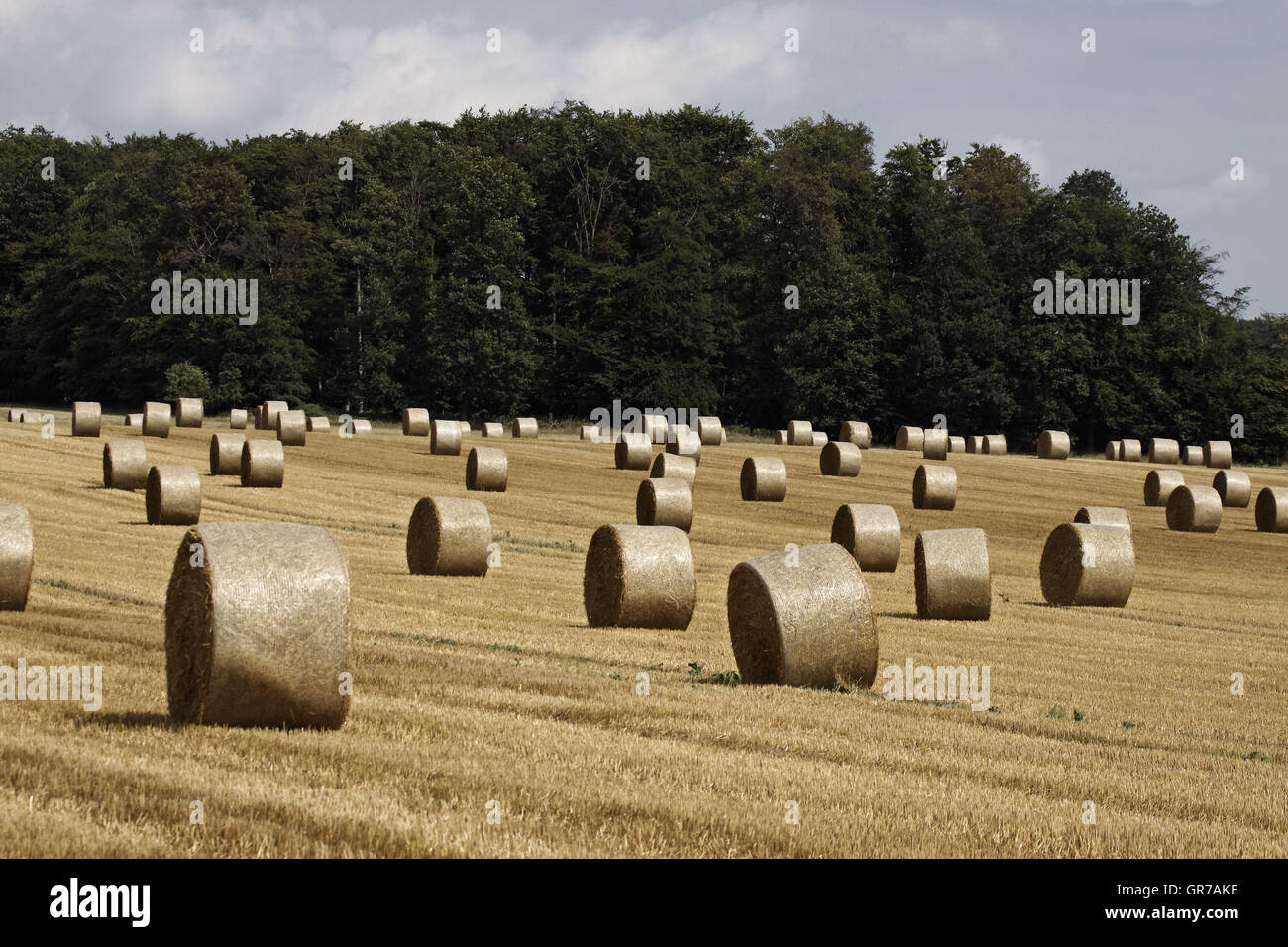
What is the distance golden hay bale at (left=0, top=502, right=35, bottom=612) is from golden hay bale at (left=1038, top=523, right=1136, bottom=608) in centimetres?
1515

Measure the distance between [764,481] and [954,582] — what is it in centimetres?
1983

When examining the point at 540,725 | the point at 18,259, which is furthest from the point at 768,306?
the point at 540,725

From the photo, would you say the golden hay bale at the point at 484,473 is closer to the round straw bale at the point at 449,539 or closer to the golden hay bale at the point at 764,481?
the golden hay bale at the point at 764,481

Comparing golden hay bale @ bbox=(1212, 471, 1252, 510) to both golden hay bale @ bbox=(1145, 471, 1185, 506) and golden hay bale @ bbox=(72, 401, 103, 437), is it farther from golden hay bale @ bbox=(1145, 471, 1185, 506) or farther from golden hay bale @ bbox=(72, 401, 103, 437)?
golden hay bale @ bbox=(72, 401, 103, 437)

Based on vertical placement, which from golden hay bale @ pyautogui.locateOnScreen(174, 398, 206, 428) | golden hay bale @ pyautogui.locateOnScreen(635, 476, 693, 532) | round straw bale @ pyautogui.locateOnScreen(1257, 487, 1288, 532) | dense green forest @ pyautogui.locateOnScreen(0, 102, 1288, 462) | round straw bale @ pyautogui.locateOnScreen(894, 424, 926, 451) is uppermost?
dense green forest @ pyautogui.locateOnScreen(0, 102, 1288, 462)

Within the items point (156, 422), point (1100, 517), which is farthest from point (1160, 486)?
point (156, 422)

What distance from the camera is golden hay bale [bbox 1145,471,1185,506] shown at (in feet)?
141

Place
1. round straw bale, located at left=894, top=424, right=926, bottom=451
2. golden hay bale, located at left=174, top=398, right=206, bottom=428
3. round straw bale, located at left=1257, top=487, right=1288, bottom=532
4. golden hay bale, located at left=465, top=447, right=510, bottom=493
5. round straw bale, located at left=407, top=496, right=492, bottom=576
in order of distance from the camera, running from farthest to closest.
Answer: round straw bale, located at left=894, top=424, right=926, bottom=451 → golden hay bale, located at left=174, top=398, right=206, bottom=428 → golden hay bale, located at left=465, top=447, right=510, bottom=493 → round straw bale, located at left=1257, top=487, right=1288, bottom=532 → round straw bale, located at left=407, top=496, right=492, bottom=576

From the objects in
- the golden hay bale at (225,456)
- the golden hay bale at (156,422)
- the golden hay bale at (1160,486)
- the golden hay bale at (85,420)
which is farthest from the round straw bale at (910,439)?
the golden hay bale at (225,456)

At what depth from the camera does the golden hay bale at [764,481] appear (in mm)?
39406

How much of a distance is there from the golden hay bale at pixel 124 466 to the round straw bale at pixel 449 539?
12.8 meters

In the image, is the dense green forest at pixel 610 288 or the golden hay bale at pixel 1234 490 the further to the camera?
the dense green forest at pixel 610 288

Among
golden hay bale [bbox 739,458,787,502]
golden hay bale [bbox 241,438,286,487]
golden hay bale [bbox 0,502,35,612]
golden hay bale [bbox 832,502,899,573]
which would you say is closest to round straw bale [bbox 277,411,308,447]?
golden hay bale [bbox 241,438,286,487]
